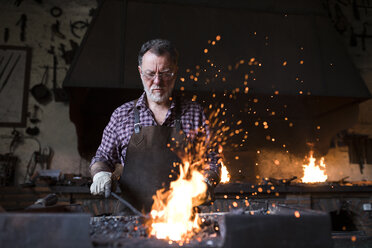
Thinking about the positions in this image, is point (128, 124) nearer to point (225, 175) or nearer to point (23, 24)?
point (225, 175)

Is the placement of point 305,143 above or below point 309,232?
above

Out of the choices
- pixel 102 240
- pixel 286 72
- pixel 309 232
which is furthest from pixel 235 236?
pixel 286 72

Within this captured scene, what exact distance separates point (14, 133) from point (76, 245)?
11.0 feet

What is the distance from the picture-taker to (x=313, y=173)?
12.5 ft

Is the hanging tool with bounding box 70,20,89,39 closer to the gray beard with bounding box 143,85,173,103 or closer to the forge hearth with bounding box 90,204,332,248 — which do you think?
the gray beard with bounding box 143,85,173,103

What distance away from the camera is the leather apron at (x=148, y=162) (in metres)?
1.66

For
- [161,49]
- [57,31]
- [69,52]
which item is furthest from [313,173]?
[57,31]

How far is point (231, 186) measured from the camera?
2.76 meters

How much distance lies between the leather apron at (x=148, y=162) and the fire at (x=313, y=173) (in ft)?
8.69

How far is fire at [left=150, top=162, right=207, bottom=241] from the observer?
45.0 inches

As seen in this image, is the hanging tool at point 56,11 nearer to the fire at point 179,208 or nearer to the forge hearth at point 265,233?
the fire at point 179,208

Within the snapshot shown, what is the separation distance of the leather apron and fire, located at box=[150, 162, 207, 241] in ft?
0.20

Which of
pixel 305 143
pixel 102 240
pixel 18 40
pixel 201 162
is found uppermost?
pixel 18 40

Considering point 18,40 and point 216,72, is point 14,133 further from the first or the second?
point 216,72
